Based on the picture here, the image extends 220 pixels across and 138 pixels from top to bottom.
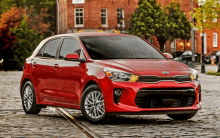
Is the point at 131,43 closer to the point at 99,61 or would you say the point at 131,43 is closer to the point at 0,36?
the point at 99,61

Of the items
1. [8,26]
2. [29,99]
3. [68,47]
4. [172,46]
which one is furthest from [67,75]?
[172,46]

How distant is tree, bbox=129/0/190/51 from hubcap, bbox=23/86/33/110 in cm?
5323

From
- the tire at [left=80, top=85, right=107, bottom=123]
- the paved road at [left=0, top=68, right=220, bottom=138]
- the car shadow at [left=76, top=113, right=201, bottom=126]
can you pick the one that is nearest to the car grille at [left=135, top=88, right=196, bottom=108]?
the paved road at [left=0, top=68, right=220, bottom=138]

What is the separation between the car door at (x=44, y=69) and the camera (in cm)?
1168

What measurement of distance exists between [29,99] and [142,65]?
3320mm

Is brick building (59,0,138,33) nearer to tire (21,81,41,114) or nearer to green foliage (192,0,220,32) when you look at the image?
green foliage (192,0,220,32)

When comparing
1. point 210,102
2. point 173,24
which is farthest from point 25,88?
point 173,24

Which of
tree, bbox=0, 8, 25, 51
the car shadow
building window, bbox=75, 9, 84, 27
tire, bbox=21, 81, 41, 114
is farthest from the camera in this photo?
building window, bbox=75, 9, 84, 27

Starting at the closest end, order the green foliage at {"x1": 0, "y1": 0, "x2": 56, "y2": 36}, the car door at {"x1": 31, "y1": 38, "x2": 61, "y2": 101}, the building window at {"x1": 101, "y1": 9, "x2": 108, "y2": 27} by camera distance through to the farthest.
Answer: the car door at {"x1": 31, "y1": 38, "x2": 61, "y2": 101}
the building window at {"x1": 101, "y1": 9, "x2": 108, "y2": 27}
the green foliage at {"x1": 0, "y1": 0, "x2": 56, "y2": 36}

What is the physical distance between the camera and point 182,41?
239ft

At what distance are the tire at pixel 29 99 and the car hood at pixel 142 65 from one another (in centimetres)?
246

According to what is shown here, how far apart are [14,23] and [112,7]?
19.8 meters

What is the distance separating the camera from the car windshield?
427 inches

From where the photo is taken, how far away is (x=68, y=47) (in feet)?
37.8
